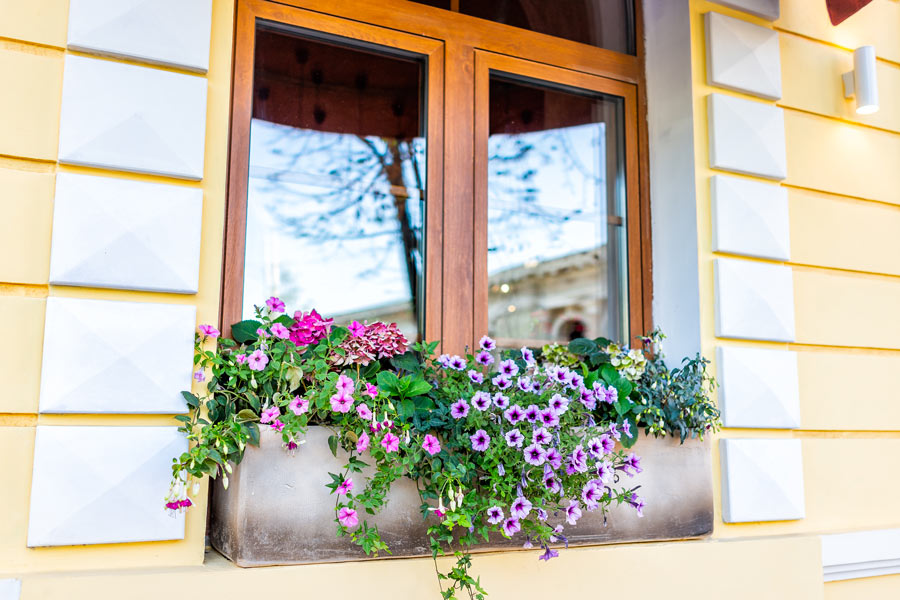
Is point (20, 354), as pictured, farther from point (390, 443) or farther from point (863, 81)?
point (863, 81)

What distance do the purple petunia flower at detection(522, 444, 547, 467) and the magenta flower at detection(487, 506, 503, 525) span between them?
151mm

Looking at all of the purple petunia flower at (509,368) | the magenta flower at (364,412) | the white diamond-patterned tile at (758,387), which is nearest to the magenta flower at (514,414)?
the purple petunia flower at (509,368)

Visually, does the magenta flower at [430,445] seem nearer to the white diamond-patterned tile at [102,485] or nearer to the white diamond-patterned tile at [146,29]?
the white diamond-patterned tile at [102,485]

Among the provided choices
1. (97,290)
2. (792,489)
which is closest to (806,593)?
(792,489)

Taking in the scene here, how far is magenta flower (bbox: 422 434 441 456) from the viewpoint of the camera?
1.97 meters

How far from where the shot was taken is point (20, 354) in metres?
1.86

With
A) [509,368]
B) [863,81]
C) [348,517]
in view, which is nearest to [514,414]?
[509,368]

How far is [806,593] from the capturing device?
268 centimetres

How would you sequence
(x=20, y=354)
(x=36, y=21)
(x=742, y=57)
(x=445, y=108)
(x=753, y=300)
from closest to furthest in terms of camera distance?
1. (x=20, y=354)
2. (x=36, y=21)
3. (x=445, y=108)
4. (x=753, y=300)
5. (x=742, y=57)

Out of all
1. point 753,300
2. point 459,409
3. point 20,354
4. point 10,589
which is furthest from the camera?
point 753,300

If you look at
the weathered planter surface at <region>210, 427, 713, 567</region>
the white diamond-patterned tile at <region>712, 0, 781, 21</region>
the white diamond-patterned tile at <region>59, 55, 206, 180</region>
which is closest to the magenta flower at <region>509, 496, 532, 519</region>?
the weathered planter surface at <region>210, 427, 713, 567</region>

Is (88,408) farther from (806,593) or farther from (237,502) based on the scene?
(806,593)

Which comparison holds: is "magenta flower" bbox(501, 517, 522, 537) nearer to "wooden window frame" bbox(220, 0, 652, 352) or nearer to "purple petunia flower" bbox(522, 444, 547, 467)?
"purple petunia flower" bbox(522, 444, 547, 467)

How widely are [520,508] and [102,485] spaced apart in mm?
1074
